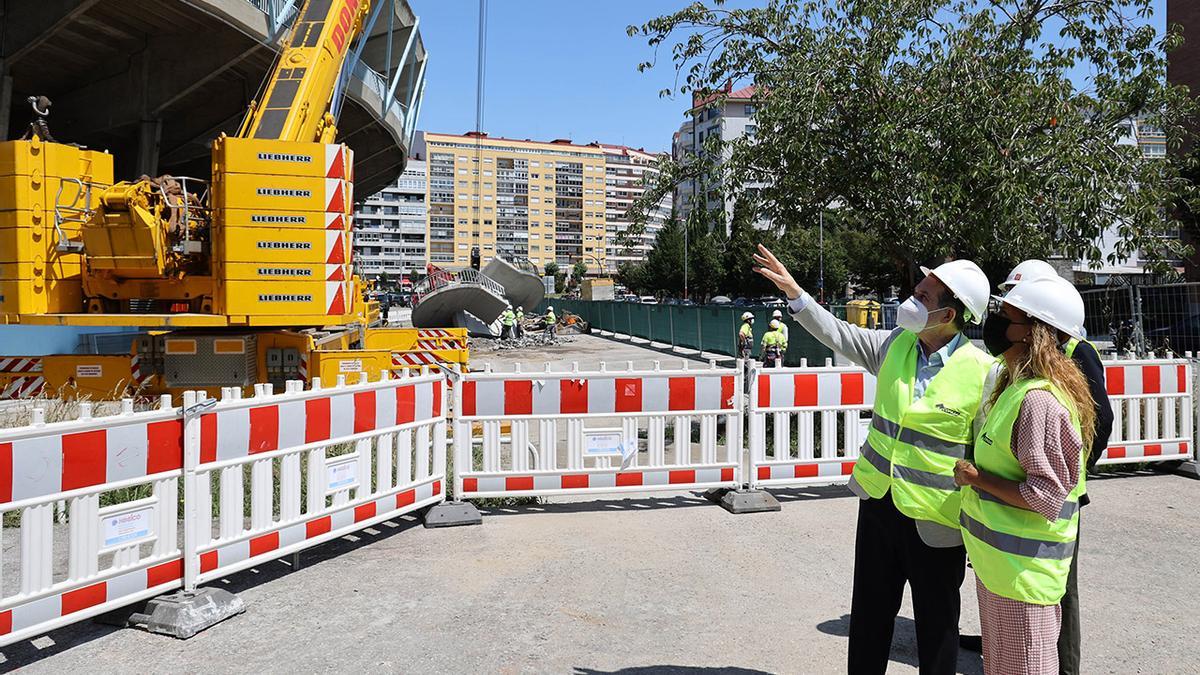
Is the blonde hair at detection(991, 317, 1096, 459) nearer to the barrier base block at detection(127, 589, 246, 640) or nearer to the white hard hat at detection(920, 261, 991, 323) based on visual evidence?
the white hard hat at detection(920, 261, 991, 323)

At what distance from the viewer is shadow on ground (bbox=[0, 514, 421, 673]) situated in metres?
4.23

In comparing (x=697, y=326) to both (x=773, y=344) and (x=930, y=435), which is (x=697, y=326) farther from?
(x=930, y=435)

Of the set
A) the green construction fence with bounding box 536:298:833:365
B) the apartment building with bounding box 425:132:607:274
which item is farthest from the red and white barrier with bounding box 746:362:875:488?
the apartment building with bounding box 425:132:607:274

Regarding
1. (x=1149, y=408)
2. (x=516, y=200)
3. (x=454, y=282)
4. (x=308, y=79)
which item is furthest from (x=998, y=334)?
(x=516, y=200)

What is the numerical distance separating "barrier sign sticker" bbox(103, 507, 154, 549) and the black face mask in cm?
420

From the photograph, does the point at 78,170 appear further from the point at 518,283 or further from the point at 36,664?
the point at 518,283

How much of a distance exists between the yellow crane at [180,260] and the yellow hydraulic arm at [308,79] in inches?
69.5

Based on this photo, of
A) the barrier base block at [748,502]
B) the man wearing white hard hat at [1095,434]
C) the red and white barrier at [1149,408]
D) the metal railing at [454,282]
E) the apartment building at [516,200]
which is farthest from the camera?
the apartment building at [516,200]

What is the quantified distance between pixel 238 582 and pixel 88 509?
1291 mm

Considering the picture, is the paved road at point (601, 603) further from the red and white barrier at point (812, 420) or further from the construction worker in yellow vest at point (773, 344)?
the construction worker in yellow vest at point (773, 344)

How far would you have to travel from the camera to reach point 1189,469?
8.23 m

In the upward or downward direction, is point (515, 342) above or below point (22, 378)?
above

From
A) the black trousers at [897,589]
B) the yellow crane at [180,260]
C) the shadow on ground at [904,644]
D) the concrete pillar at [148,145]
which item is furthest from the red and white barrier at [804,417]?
the concrete pillar at [148,145]

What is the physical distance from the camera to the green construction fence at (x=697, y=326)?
20.5m
